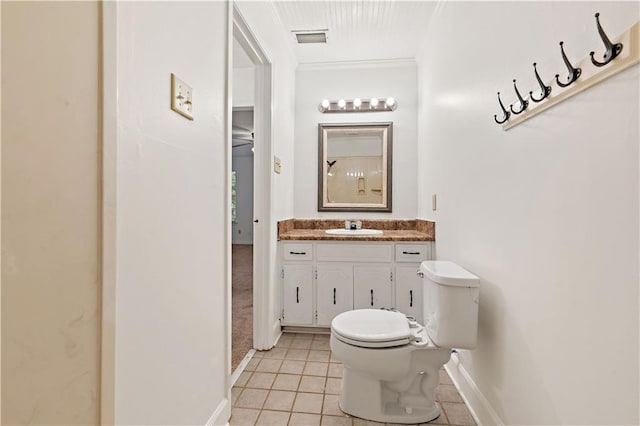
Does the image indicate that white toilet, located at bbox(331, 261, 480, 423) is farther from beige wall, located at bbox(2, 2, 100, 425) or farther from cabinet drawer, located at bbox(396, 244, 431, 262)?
beige wall, located at bbox(2, 2, 100, 425)

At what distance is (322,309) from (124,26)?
2180mm

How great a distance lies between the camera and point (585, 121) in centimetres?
83

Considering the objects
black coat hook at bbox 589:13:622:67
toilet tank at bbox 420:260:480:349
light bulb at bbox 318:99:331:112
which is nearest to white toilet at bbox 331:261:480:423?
toilet tank at bbox 420:260:480:349

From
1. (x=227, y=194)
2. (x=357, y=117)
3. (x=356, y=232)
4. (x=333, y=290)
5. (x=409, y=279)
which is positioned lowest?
(x=333, y=290)

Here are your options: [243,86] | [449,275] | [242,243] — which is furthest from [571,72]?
[242,243]

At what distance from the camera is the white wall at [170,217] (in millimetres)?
842

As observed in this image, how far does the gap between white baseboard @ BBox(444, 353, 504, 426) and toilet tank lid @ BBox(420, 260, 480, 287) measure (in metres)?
0.56

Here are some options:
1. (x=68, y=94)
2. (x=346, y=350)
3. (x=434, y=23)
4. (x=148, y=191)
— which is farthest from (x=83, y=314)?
(x=434, y=23)

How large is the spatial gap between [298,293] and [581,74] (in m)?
2.16

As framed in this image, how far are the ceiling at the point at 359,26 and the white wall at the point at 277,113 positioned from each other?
0.40 feet

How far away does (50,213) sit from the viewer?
0.62m

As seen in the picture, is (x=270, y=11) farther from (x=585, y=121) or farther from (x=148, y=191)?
(x=585, y=121)

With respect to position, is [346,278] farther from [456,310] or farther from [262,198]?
[456,310]

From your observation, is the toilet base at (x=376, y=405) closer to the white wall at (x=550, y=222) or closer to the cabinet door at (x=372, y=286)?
the white wall at (x=550, y=222)
